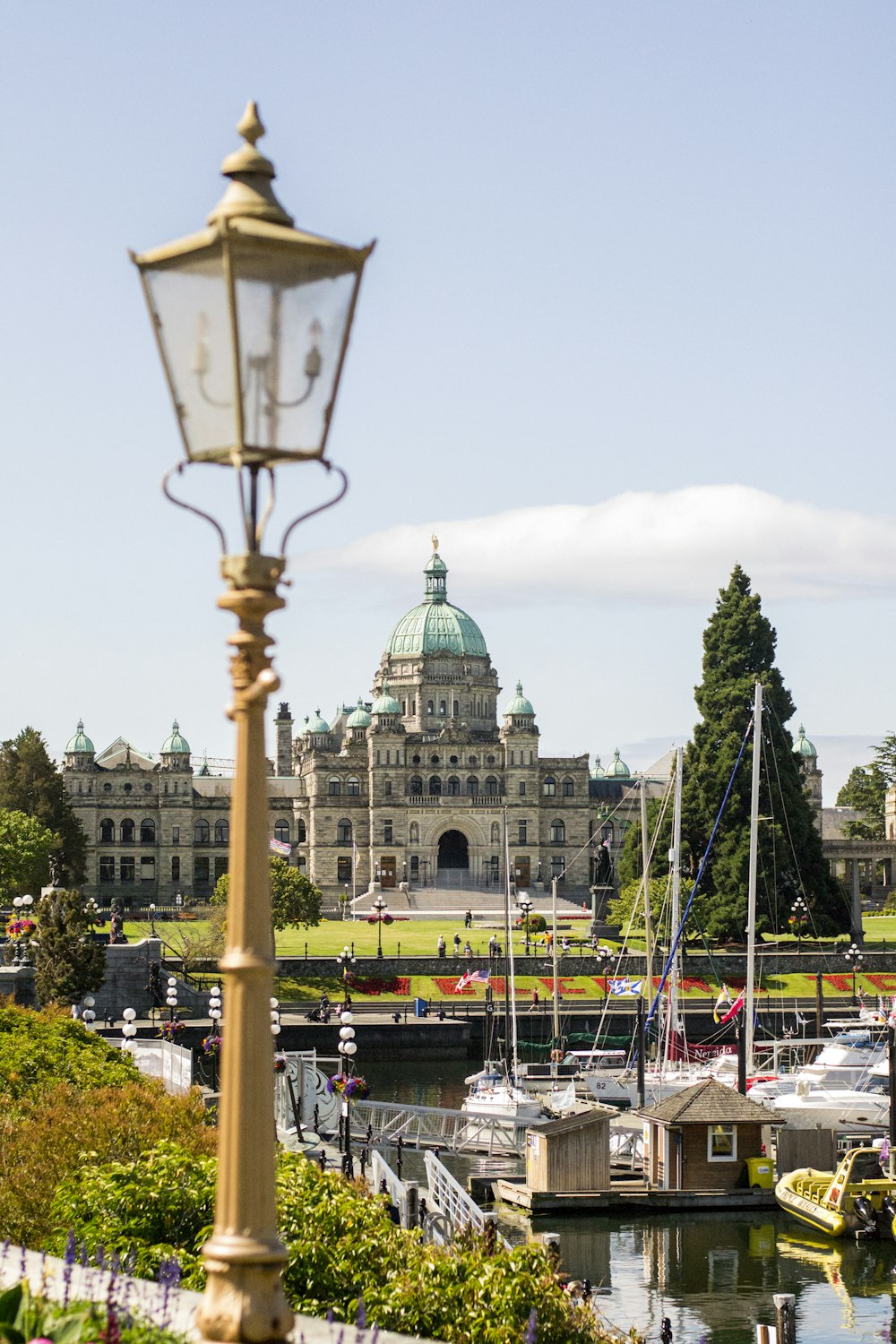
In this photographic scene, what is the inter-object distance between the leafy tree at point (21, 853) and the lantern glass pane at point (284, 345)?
94200 millimetres

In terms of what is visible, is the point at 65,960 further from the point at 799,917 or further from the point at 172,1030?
the point at 799,917

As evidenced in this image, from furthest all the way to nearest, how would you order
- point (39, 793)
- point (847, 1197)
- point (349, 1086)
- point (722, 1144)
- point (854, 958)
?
point (39, 793) → point (854, 958) → point (722, 1144) → point (349, 1086) → point (847, 1197)

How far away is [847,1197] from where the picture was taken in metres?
40.6

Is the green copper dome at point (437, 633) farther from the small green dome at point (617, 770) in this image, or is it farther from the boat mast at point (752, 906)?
the boat mast at point (752, 906)

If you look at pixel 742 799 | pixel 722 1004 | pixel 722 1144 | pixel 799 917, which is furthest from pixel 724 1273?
pixel 742 799

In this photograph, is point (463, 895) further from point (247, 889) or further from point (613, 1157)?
point (247, 889)

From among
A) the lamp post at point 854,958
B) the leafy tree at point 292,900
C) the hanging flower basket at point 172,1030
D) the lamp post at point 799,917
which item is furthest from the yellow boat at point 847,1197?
the leafy tree at point 292,900

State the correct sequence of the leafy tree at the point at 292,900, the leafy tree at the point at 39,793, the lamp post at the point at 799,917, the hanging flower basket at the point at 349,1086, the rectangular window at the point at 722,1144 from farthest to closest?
1. the leafy tree at the point at 39,793
2. the leafy tree at the point at 292,900
3. the lamp post at the point at 799,917
4. the rectangular window at the point at 722,1144
5. the hanging flower basket at the point at 349,1086

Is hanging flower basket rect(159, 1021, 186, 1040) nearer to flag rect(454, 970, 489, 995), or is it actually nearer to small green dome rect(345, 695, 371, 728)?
flag rect(454, 970, 489, 995)

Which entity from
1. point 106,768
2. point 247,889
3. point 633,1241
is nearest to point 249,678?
point 247,889

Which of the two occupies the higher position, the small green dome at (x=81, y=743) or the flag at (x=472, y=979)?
the small green dome at (x=81, y=743)

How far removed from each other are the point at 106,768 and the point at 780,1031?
277 feet

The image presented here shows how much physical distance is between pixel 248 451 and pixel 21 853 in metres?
96.6

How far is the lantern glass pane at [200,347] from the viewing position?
300 inches
